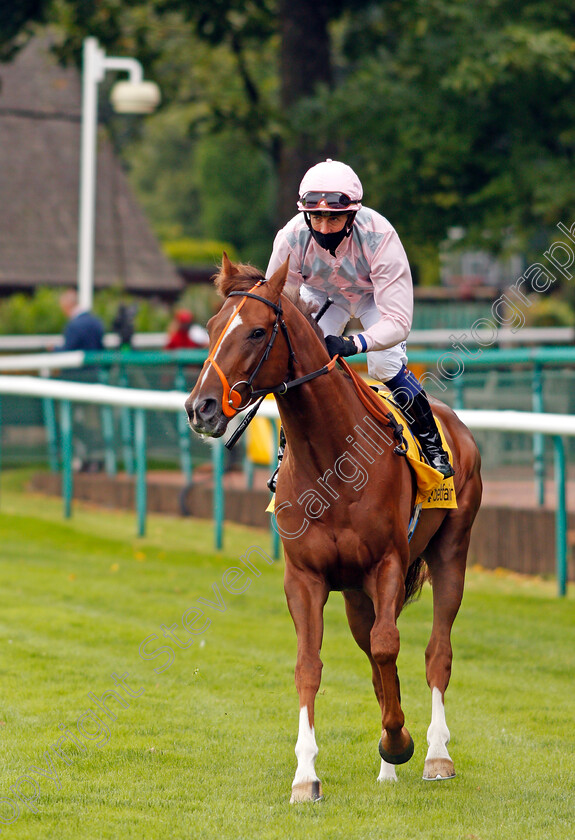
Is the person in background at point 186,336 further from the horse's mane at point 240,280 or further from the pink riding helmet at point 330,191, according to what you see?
the horse's mane at point 240,280

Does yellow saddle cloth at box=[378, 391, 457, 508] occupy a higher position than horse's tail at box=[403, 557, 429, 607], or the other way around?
yellow saddle cloth at box=[378, 391, 457, 508]

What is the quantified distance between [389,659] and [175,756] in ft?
3.28

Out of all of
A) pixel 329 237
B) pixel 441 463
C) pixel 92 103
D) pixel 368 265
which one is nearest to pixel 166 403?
pixel 441 463

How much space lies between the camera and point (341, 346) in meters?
4.55

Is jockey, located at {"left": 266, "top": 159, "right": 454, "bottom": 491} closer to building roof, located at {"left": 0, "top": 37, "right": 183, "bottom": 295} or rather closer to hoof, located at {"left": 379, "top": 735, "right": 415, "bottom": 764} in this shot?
hoof, located at {"left": 379, "top": 735, "right": 415, "bottom": 764}

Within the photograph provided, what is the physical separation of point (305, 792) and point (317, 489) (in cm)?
105

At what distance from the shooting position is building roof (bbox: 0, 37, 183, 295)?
2550 cm

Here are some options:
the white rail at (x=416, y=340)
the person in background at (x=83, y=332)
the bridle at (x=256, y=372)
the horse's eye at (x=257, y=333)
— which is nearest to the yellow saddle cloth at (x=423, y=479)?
the bridle at (x=256, y=372)

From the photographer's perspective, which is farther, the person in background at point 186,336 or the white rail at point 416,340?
the white rail at point 416,340

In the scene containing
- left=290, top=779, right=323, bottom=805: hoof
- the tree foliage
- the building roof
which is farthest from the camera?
the building roof

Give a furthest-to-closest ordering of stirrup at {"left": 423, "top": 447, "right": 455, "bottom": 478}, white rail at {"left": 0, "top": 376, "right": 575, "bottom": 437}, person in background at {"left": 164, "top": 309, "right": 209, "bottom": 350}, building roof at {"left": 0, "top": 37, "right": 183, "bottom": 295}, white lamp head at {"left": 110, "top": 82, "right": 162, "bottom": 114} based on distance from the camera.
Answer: building roof at {"left": 0, "top": 37, "right": 183, "bottom": 295}, person in background at {"left": 164, "top": 309, "right": 209, "bottom": 350}, white lamp head at {"left": 110, "top": 82, "right": 162, "bottom": 114}, white rail at {"left": 0, "top": 376, "right": 575, "bottom": 437}, stirrup at {"left": 423, "top": 447, "right": 455, "bottom": 478}

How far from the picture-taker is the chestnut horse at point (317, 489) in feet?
13.8

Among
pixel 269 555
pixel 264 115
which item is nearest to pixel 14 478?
pixel 269 555

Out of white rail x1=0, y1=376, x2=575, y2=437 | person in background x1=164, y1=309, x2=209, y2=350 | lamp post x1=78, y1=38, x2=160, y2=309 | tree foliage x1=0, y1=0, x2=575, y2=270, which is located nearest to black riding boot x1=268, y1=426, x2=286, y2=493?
white rail x1=0, y1=376, x2=575, y2=437
